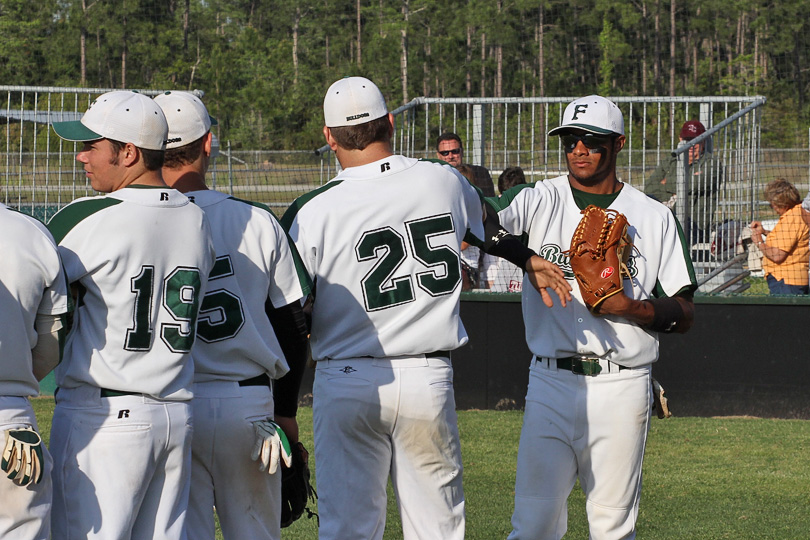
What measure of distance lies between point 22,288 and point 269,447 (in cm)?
107

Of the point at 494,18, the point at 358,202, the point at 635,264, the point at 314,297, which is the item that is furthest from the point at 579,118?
the point at 494,18

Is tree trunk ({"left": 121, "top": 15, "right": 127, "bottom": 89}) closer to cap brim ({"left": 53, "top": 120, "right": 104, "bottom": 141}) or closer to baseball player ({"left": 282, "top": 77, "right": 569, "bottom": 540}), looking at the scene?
baseball player ({"left": 282, "top": 77, "right": 569, "bottom": 540})

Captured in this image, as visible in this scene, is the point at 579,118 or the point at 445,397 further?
the point at 579,118

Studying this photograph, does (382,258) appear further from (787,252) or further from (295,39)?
(295,39)

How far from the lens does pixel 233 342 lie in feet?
12.7

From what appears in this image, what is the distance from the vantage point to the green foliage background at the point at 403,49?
31.0 m

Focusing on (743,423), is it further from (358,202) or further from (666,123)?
A: (666,123)

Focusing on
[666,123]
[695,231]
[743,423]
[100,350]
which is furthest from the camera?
[666,123]

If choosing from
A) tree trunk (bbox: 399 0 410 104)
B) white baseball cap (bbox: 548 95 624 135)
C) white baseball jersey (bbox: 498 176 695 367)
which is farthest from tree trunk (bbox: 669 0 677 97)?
white baseball jersey (bbox: 498 176 695 367)

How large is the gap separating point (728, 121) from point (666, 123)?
5.62 m

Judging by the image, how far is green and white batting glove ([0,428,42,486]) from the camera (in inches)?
128

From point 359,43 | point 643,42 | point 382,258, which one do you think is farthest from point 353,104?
point 643,42

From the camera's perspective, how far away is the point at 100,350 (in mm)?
3473

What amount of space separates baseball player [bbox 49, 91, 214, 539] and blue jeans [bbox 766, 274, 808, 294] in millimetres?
7576
